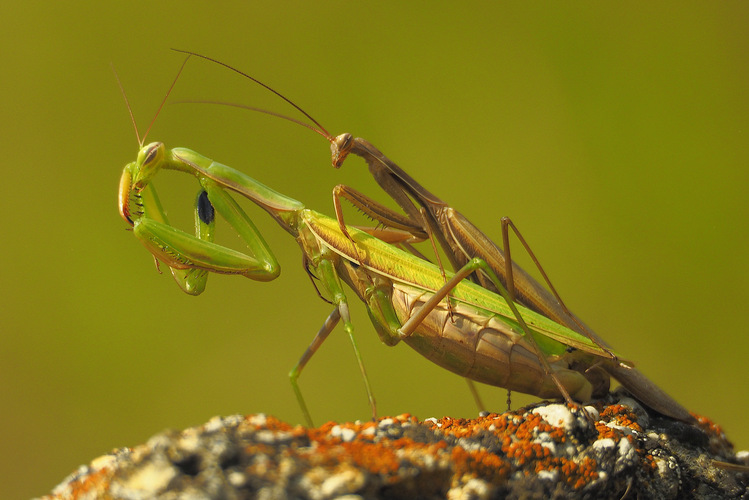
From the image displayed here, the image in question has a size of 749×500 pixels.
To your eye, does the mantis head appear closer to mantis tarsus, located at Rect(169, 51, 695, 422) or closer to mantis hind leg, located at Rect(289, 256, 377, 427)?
mantis tarsus, located at Rect(169, 51, 695, 422)

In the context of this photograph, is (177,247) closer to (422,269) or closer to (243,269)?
(243,269)

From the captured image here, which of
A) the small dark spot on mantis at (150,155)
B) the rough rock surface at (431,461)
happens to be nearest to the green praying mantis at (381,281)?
the small dark spot on mantis at (150,155)

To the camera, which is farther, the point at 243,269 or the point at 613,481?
the point at 243,269

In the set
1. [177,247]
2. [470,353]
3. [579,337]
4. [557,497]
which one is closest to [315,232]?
[177,247]

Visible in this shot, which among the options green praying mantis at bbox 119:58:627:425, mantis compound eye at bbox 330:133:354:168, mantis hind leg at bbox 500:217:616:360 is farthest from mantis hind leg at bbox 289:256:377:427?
mantis hind leg at bbox 500:217:616:360

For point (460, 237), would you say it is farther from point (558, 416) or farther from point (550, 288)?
point (558, 416)

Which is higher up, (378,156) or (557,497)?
(378,156)
